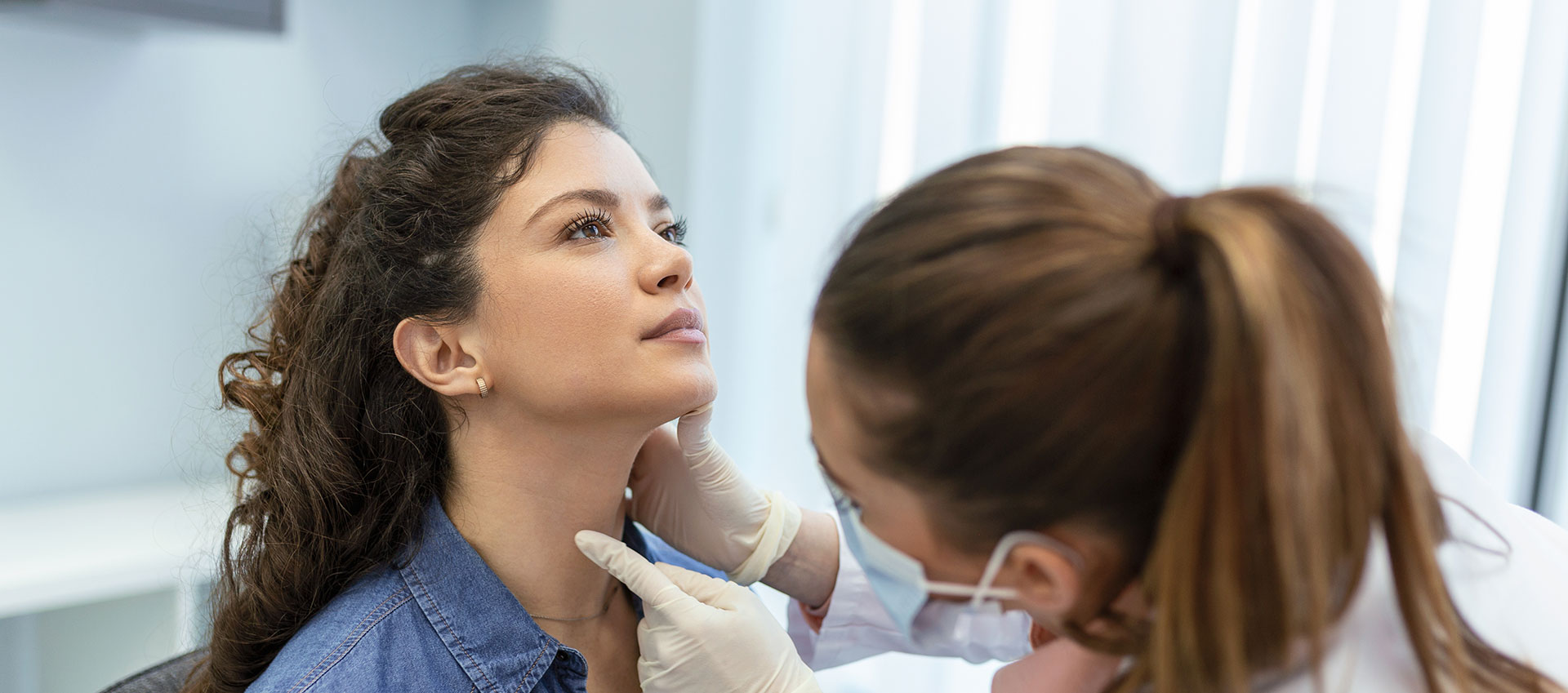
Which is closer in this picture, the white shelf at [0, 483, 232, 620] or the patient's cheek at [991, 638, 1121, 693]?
the patient's cheek at [991, 638, 1121, 693]

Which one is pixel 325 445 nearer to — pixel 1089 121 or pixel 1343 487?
pixel 1343 487

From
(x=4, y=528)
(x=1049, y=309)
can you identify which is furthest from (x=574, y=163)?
(x=4, y=528)

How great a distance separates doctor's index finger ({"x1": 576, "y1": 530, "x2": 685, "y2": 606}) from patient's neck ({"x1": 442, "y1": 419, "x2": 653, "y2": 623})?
0.19 feet

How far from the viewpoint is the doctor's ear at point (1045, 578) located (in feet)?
2.27

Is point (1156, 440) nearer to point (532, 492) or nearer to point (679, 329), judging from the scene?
point (679, 329)

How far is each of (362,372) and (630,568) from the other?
0.40 metres

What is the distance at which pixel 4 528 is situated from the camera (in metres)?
1.82

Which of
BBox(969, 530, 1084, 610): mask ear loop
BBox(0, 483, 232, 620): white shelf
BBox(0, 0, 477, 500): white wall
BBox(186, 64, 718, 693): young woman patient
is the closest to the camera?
BBox(969, 530, 1084, 610): mask ear loop

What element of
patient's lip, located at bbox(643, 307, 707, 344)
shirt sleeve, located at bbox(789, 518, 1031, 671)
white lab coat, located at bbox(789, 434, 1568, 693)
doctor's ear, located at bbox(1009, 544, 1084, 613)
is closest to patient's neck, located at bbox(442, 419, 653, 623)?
patient's lip, located at bbox(643, 307, 707, 344)

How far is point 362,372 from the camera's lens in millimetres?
1191

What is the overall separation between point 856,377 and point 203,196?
2023 millimetres

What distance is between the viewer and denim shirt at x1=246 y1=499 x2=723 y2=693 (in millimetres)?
1010

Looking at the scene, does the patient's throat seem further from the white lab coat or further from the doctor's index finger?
the white lab coat

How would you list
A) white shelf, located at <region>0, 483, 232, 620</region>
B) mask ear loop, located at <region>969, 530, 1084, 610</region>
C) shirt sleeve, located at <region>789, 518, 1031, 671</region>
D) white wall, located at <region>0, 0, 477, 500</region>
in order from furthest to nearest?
white wall, located at <region>0, 0, 477, 500</region>
white shelf, located at <region>0, 483, 232, 620</region>
shirt sleeve, located at <region>789, 518, 1031, 671</region>
mask ear loop, located at <region>969, 530, 1084, 610</region>
